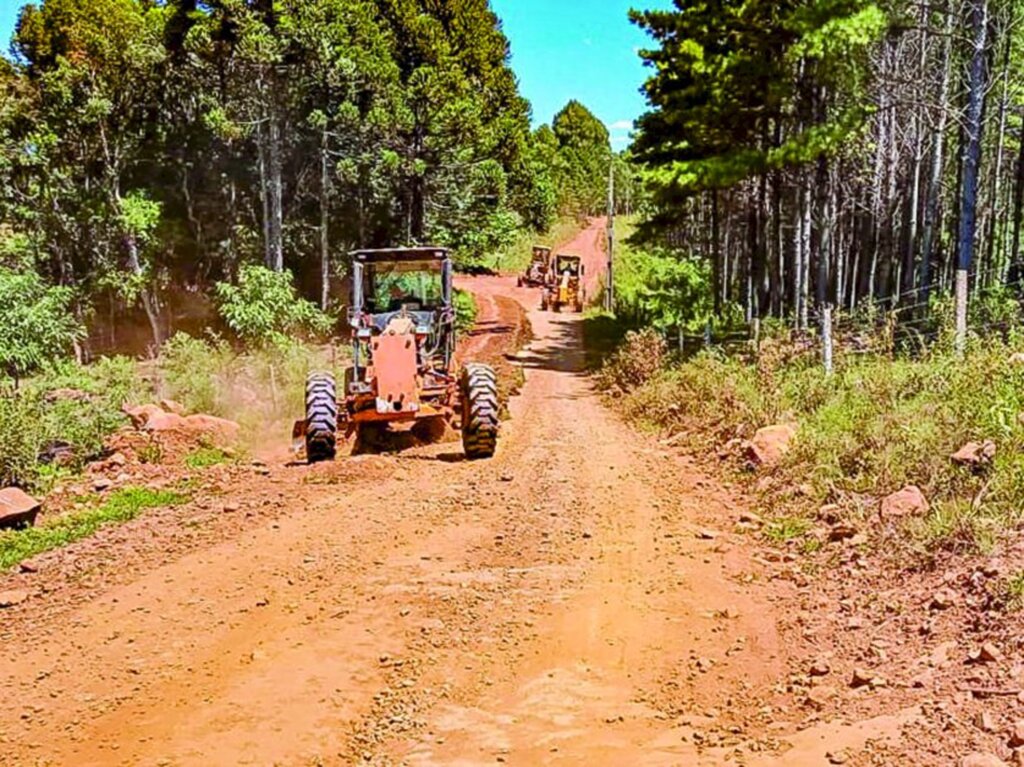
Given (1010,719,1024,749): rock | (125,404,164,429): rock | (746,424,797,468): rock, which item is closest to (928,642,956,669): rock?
(1010,719,1024,749): rock

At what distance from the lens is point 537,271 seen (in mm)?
47938

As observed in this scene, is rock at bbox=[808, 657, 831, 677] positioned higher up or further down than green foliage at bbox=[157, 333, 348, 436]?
further down

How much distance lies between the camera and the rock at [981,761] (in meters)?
3.89

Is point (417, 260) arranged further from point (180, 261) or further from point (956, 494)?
point (180, 261)

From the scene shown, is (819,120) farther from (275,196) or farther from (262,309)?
(275,196)

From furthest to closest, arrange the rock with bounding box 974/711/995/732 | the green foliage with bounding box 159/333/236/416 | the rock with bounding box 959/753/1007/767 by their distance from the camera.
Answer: the green foliage with bounding box 159/333/236/416
the rock with bounding box 974/711/995/732
the rock with bounding box 959/753/1007/767

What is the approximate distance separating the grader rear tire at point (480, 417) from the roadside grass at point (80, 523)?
3438 millimetres

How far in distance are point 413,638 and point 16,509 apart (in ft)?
18.3

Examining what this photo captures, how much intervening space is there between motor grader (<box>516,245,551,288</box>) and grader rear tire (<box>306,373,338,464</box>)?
3363cm

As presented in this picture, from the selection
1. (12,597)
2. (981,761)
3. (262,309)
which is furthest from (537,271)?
(981,761)

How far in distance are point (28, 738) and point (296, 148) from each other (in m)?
28.1

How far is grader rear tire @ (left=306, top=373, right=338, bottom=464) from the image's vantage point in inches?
452

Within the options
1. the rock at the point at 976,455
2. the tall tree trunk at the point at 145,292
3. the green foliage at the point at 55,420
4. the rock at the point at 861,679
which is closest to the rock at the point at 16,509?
the green foliage at the point at 55,420

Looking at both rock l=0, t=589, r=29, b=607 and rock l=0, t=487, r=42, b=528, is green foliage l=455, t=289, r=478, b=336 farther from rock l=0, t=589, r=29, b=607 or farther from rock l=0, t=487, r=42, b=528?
rock l=0, t=589, r=29, b=607
